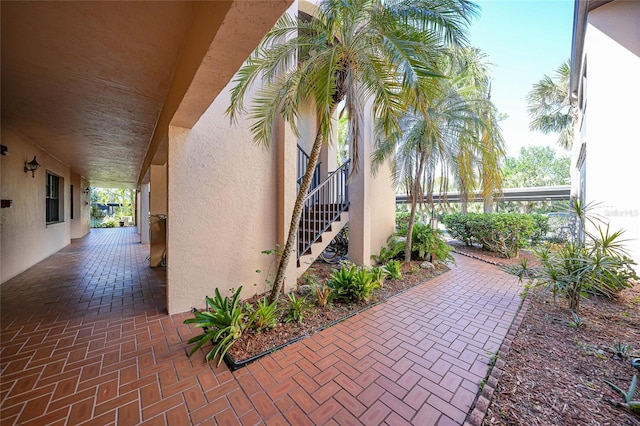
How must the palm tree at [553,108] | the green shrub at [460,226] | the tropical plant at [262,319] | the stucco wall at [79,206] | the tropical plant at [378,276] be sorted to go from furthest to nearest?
the palm tree at [553,108], the stucco wall at [79,206], the green shrub at [460,226], the tropical plant at [378,276], the tropical plant at [262,319]

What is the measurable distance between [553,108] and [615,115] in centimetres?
1019

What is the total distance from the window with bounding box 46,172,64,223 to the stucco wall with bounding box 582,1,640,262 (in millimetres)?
14823

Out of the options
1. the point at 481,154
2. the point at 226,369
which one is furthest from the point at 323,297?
the point at 481,154

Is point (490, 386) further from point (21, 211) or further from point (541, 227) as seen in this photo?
point (541, 227)

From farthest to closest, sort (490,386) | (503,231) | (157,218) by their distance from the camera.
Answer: (503,231) → (157,218) → (490,386)

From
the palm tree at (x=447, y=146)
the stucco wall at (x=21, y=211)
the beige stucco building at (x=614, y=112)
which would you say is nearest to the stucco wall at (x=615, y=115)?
the beige stucco building at (x=614, y=112)

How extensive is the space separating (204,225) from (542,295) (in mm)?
6058

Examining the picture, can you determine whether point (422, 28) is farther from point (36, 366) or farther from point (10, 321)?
point (10, 321)

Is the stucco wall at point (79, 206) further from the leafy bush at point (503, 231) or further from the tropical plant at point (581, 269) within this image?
the leafy bush at point (503, 231)

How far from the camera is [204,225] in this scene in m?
3.67

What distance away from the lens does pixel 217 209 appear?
3.79 metres

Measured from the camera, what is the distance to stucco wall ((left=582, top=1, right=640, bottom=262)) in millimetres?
5102

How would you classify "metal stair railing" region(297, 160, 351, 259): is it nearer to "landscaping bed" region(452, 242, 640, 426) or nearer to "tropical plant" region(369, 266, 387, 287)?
"tropical plant" region(369, 266, 387, 287)

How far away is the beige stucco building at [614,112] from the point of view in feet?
16.7
